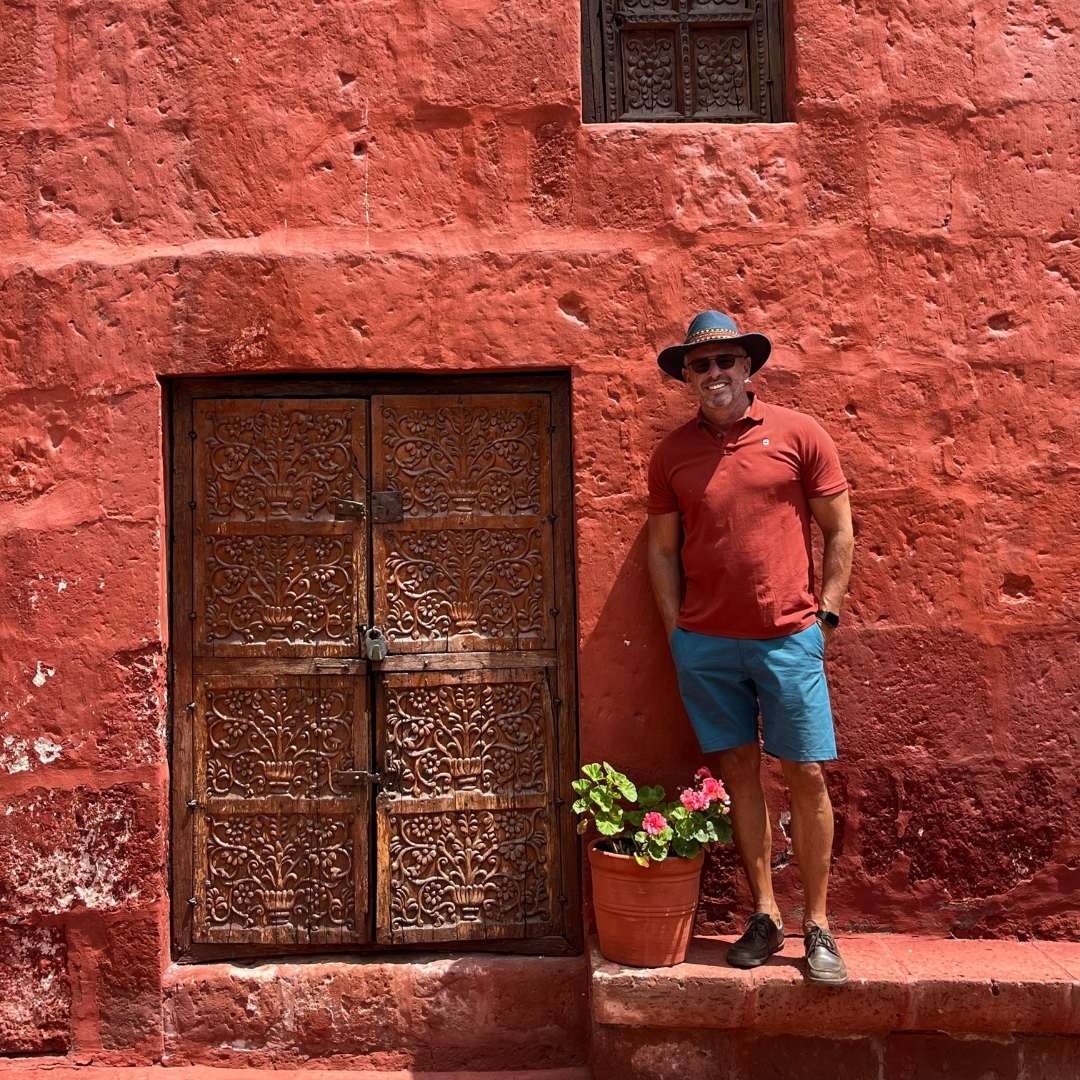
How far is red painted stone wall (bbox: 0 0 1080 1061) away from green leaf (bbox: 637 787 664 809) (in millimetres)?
153

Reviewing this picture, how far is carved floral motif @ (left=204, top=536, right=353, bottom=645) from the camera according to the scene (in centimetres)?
395

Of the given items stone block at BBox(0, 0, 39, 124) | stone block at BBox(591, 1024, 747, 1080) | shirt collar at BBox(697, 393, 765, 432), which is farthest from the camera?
stone block at BBox(0, 0, 39, 124)

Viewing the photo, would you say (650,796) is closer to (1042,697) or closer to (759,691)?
(759,691)

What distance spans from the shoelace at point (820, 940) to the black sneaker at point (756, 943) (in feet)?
0.41

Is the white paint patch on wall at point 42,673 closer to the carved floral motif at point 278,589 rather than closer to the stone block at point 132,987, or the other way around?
the carved floral motif at point 278,589

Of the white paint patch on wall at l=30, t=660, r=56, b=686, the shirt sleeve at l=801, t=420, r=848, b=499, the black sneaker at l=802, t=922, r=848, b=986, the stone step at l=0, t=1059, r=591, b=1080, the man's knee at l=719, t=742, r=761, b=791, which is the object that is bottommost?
the stone step at l=0, t=1059, r=591, b=1080

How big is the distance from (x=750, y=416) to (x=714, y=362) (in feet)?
0.66

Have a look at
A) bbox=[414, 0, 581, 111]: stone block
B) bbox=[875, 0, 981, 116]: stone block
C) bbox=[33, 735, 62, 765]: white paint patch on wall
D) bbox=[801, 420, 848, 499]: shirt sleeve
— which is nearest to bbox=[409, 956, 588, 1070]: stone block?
bbox=[33, 735, 62, 765]: white paint patch on wall

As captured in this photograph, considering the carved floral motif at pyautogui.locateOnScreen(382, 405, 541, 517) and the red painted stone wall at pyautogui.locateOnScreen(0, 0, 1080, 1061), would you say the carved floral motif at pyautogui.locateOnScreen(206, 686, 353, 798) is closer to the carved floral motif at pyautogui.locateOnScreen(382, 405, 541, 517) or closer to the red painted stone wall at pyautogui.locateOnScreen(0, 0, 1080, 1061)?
the red painted stone wall at pyautogui.locateOnScreen(0, 0, 1080, 1061)

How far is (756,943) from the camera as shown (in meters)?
3.55

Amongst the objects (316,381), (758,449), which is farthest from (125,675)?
(758,449)

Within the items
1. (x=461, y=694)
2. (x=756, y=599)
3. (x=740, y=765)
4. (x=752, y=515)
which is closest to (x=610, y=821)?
(x=740, y=765)

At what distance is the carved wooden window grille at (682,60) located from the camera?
4.11m

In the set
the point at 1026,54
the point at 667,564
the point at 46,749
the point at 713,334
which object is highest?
the point at 1026,54
